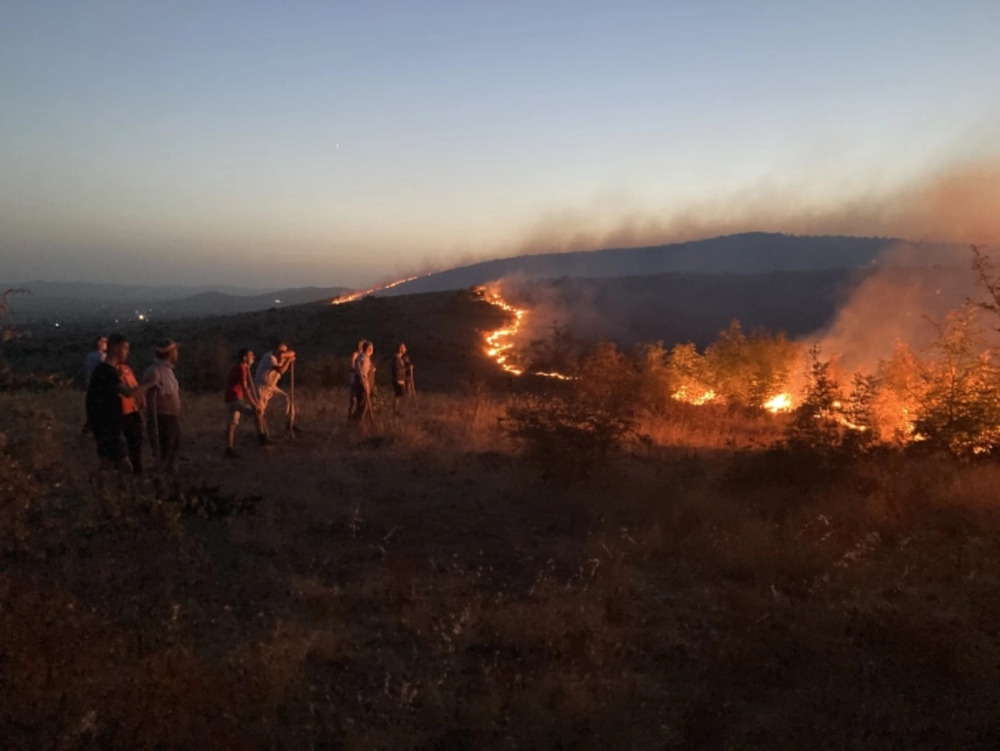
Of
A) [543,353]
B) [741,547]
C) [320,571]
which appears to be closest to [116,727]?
[320,571]

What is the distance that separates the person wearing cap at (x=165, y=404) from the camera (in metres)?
9.24

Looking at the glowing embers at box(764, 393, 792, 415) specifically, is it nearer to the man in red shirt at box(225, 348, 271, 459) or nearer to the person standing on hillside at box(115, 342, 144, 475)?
the man in red shirt at box(225, 348, 271, 459)

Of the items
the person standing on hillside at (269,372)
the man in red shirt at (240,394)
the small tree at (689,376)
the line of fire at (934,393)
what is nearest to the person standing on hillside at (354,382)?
the person standing on hillside at (269,372)

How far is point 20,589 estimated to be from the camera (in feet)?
18.6

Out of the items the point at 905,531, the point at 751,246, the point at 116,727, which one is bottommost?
the point at 905,531

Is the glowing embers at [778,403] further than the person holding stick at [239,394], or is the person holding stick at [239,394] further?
the glowing embers at [778,403]

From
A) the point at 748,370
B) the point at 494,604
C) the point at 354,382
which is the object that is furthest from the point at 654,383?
the point at 494,604

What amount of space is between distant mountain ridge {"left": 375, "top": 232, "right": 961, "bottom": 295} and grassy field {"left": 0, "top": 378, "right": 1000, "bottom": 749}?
85.0 m

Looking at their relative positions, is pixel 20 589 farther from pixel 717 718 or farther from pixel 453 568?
pixel 717 718

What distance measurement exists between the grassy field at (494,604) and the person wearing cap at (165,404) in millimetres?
642

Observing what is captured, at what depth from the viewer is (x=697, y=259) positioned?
117125 millimetres

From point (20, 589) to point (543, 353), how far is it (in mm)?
31356

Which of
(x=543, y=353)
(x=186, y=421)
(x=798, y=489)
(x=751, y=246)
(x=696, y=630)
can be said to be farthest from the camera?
(x=751, y=246)

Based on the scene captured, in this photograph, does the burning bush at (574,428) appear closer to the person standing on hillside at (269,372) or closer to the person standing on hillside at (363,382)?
the person standing on hillside at (363,382)
